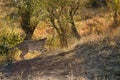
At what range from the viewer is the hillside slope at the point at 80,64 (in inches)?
374

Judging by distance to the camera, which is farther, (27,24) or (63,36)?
(27,24)

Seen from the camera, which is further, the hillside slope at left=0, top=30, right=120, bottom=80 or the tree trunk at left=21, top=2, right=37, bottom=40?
the tree trunk at left=21, top=2, right=37, bottom=40

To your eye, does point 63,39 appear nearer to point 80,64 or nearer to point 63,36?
point 63,36

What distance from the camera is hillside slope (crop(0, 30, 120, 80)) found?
9.49 metres

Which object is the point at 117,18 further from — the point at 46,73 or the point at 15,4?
the point at 46,73

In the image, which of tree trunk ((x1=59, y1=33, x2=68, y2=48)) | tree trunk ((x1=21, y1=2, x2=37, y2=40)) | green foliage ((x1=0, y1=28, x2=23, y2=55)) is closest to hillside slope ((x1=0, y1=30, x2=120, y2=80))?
tree trunk ((x1=59, y1=33, x2=68, y2=48))

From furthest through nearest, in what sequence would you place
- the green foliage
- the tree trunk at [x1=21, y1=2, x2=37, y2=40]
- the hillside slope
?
the tree trunk at [x1=21, y1=2, x2=37, y2=40] → the green foliage → the hillside slope

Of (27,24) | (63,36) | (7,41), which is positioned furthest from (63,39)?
(27,24)

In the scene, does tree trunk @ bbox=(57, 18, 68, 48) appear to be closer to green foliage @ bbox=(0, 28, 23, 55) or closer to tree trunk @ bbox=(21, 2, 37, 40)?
green foliage @ bbox=(0, 28, 23, 55)

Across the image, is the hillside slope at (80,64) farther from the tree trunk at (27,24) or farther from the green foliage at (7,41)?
the tree trunk at (27,24)

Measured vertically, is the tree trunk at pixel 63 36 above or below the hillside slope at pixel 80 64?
below

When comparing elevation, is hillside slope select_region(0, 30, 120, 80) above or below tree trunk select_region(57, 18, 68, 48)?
above

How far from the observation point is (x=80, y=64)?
1048cm

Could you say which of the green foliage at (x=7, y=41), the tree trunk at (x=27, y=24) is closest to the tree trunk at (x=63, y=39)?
the green foliage at (x=7, y=41)
